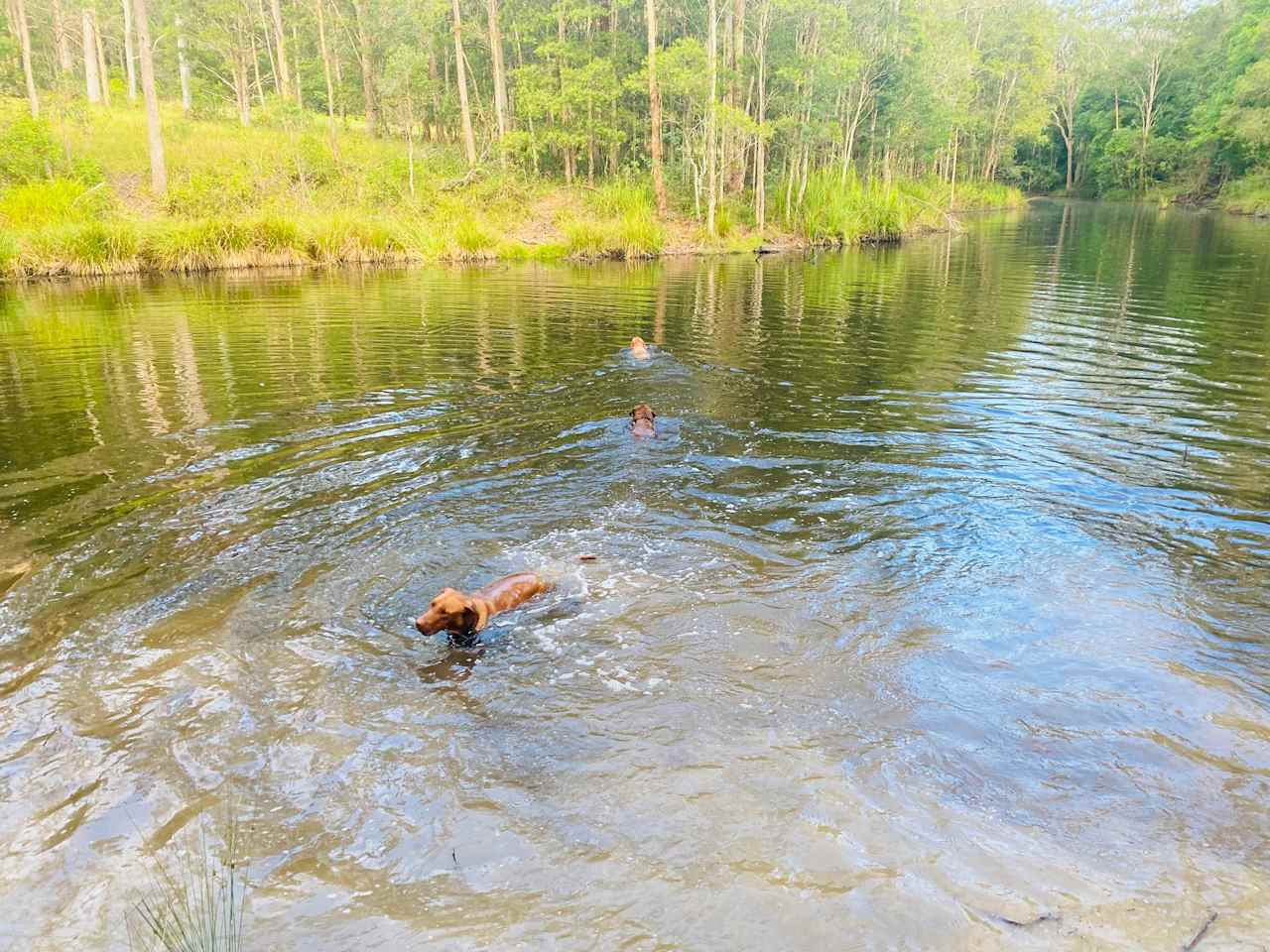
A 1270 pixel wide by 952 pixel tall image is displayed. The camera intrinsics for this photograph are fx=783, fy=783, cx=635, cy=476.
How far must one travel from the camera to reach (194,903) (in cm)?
255

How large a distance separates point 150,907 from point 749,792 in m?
2.12

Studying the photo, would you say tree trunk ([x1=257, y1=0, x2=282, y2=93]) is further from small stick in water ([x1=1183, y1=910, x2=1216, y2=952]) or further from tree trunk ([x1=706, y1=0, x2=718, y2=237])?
small stick in water ([x1=1183, y1=910, x2=1216, y2=952])

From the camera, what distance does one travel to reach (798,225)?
32812mm

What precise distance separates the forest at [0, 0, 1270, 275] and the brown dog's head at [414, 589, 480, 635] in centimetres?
2337

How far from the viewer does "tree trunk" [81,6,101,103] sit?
1426 inches

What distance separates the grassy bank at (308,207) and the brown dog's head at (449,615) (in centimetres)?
2324

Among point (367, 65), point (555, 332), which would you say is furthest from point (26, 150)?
point (555, 332)

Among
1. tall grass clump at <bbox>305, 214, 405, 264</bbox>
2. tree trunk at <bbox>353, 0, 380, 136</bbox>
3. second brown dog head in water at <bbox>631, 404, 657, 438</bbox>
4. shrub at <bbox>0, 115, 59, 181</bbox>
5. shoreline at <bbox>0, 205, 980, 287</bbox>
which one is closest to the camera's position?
second brown dog head in water at <bbox>631, 404, 657, 438</bbox>

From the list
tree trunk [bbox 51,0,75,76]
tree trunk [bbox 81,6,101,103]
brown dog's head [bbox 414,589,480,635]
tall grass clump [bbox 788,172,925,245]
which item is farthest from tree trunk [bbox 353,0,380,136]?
brown dog's head [bbox 414,589,480,635]

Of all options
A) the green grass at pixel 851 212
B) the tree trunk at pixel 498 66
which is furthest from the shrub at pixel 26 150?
the green grass at pixel 851 212

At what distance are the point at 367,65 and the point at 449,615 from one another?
43543mm

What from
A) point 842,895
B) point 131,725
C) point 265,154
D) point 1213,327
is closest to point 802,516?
point 842,895

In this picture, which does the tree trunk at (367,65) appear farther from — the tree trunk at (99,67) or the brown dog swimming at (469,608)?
the brown dog swimming at (469,608)

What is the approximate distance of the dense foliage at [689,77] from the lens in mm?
32156
